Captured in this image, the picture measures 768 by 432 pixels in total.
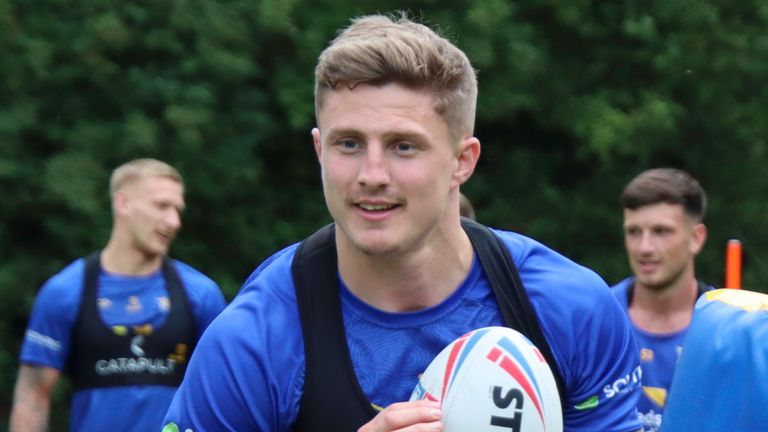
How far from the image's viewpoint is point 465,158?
347cm

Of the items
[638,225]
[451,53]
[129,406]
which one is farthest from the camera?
[638,225]

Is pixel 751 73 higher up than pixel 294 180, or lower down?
higher up

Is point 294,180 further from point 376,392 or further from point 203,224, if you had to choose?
point 376,392

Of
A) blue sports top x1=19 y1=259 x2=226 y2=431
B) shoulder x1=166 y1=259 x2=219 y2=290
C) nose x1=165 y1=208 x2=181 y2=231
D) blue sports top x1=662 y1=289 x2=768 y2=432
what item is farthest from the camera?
nose x1=165 y1=208 x2=181 y2=231

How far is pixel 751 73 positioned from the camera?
11.3 meters

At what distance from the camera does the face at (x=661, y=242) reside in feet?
22.8

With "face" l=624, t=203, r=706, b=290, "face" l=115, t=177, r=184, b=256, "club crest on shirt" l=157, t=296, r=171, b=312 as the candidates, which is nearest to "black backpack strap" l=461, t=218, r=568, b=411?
"face" l=624, t=203, r=706, b=290

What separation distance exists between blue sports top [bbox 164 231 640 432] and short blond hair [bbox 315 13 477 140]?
1.49 feet

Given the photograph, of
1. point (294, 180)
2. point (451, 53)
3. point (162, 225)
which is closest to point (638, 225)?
point (162, 225)

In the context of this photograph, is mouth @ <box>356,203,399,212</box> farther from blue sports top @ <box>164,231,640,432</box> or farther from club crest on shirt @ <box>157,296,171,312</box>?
club crest on shirt @ <box>157,296,171,312</box>

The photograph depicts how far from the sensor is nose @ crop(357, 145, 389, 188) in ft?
10.4

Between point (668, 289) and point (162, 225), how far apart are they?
8.65ft

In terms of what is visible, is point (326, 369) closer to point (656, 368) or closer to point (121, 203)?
point (656, 368)

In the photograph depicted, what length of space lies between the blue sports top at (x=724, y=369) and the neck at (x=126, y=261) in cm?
468
